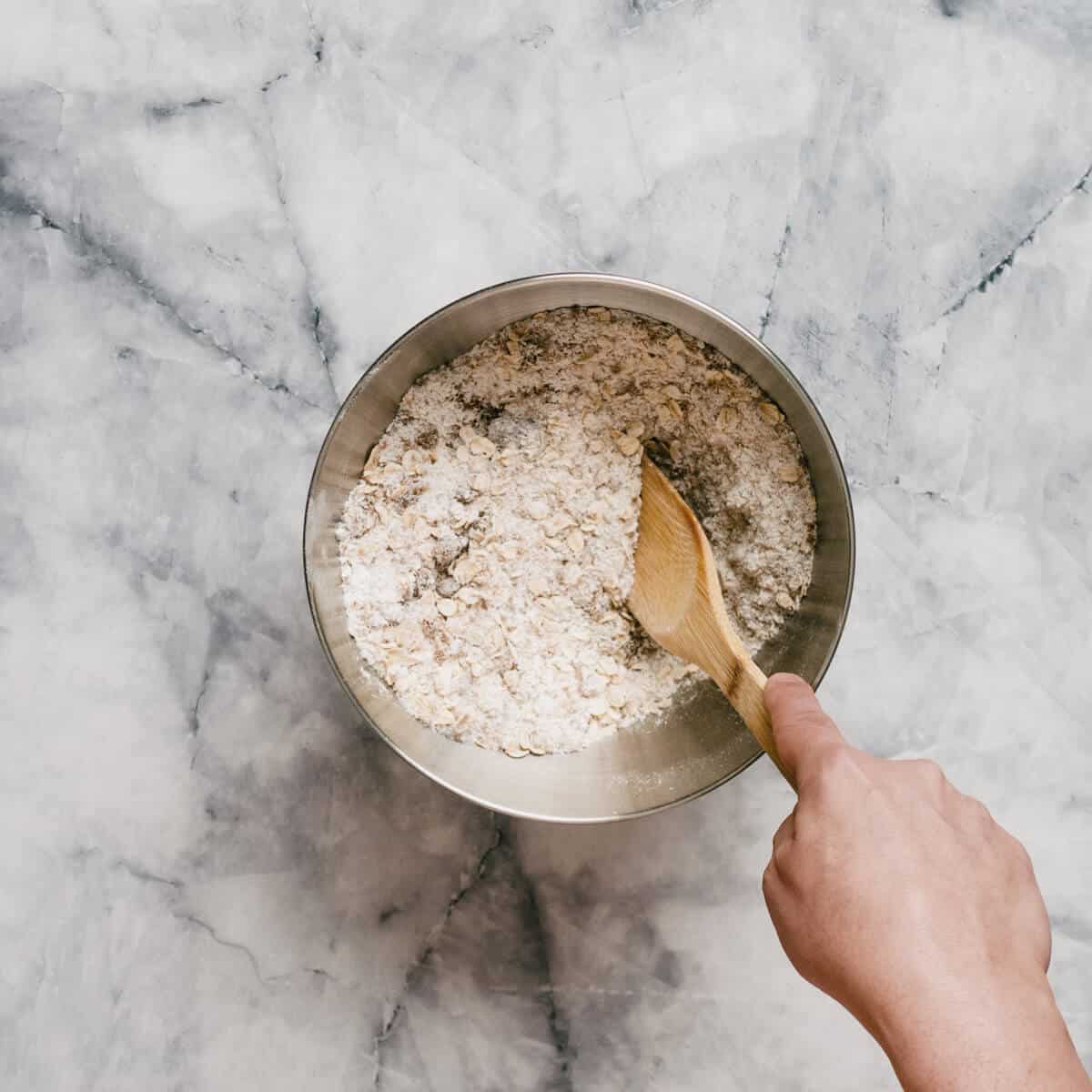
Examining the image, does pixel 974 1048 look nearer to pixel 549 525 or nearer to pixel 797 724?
pixel 797 724

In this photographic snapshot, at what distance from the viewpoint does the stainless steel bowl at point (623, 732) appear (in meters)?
0.84

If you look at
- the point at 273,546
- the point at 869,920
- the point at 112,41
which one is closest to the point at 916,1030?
the point at 869,920

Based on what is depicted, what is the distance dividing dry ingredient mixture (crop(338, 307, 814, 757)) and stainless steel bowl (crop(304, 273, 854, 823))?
0.02 meters

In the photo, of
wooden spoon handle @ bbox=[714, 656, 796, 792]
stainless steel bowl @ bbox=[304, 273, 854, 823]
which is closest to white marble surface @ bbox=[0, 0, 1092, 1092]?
stainless steel bowl @ bbox=[304, 273, 854, 823]

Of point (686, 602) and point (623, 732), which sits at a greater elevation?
point (686, 602)

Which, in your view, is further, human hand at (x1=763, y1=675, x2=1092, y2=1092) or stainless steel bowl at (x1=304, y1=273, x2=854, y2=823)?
stainless steel bowl at (x1=304, y1=273, x2=854, y2=823)

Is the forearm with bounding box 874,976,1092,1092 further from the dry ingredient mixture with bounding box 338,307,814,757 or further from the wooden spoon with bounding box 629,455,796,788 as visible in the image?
the dry ingredient mixture with bounding box 338,307,814,757

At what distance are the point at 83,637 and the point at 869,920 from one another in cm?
79

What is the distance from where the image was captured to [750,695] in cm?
81

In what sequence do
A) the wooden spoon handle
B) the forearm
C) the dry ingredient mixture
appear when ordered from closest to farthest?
the forearm < the wooden spoon handle < the dry ingredient mixture

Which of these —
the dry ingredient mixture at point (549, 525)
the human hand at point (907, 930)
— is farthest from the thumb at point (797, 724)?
the dry ingredient mixture at point (549, 525)

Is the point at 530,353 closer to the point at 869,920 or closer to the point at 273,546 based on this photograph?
the point at 273,546

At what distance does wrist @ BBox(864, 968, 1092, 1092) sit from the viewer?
0.67 metres

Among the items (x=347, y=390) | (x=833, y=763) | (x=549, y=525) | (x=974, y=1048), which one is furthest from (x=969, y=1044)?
(x=347, y=390)
